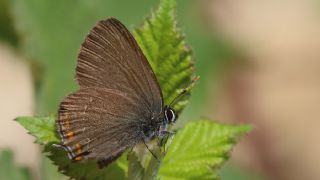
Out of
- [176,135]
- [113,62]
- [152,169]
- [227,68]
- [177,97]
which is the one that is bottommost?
[152,169]

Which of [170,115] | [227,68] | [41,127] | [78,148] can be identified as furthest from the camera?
[227,68]

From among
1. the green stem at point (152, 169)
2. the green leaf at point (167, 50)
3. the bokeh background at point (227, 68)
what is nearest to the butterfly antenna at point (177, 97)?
the green leaf at point (167, 50)

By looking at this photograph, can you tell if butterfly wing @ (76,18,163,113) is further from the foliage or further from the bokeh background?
the bokeh background

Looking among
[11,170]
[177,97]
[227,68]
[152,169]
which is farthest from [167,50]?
[227,68]

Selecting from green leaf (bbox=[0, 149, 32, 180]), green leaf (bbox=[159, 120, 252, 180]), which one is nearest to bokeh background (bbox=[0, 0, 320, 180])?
green leaf (bbox=[0, 149, 32, 180])

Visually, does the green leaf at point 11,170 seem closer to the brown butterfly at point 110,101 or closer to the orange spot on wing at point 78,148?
the brown butterfly at point 110,101

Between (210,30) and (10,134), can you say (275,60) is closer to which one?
(210,30)

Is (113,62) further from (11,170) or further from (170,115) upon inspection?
(11,170)
